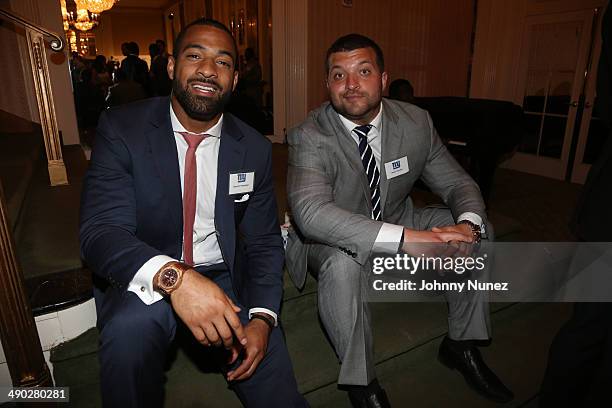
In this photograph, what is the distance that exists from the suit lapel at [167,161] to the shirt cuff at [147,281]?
0.26 m

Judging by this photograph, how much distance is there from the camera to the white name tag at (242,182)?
4.64 feet

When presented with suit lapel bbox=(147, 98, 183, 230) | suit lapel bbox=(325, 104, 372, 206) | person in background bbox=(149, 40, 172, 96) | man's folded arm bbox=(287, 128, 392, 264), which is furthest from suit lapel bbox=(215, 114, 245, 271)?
person in background bbox=(149, 40, 172, 96)

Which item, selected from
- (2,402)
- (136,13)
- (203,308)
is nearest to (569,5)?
(203,308)

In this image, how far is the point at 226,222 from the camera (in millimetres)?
1405

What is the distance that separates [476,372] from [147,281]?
49.6 inches

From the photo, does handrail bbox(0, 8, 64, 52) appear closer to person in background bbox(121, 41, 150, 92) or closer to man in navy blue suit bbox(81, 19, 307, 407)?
man in navy blue suit bbox(81, 19, 307, 407)

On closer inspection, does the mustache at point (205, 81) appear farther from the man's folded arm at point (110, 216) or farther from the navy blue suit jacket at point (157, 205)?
the man's folded arm at point (110, 216)

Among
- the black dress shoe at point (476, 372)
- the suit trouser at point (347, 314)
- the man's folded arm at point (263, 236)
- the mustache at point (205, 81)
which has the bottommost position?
the black dress shoe at point (476, 372)

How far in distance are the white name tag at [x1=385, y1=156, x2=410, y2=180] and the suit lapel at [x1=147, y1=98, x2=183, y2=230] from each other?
85 centimetres

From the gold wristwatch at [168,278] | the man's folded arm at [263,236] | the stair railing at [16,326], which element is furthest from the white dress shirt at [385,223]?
the stair railing at [16,326]

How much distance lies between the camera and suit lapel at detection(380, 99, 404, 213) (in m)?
1.73

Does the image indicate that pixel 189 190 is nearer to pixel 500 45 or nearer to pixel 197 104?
pixel 197 104

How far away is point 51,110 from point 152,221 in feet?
6.03

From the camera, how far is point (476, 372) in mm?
1596
